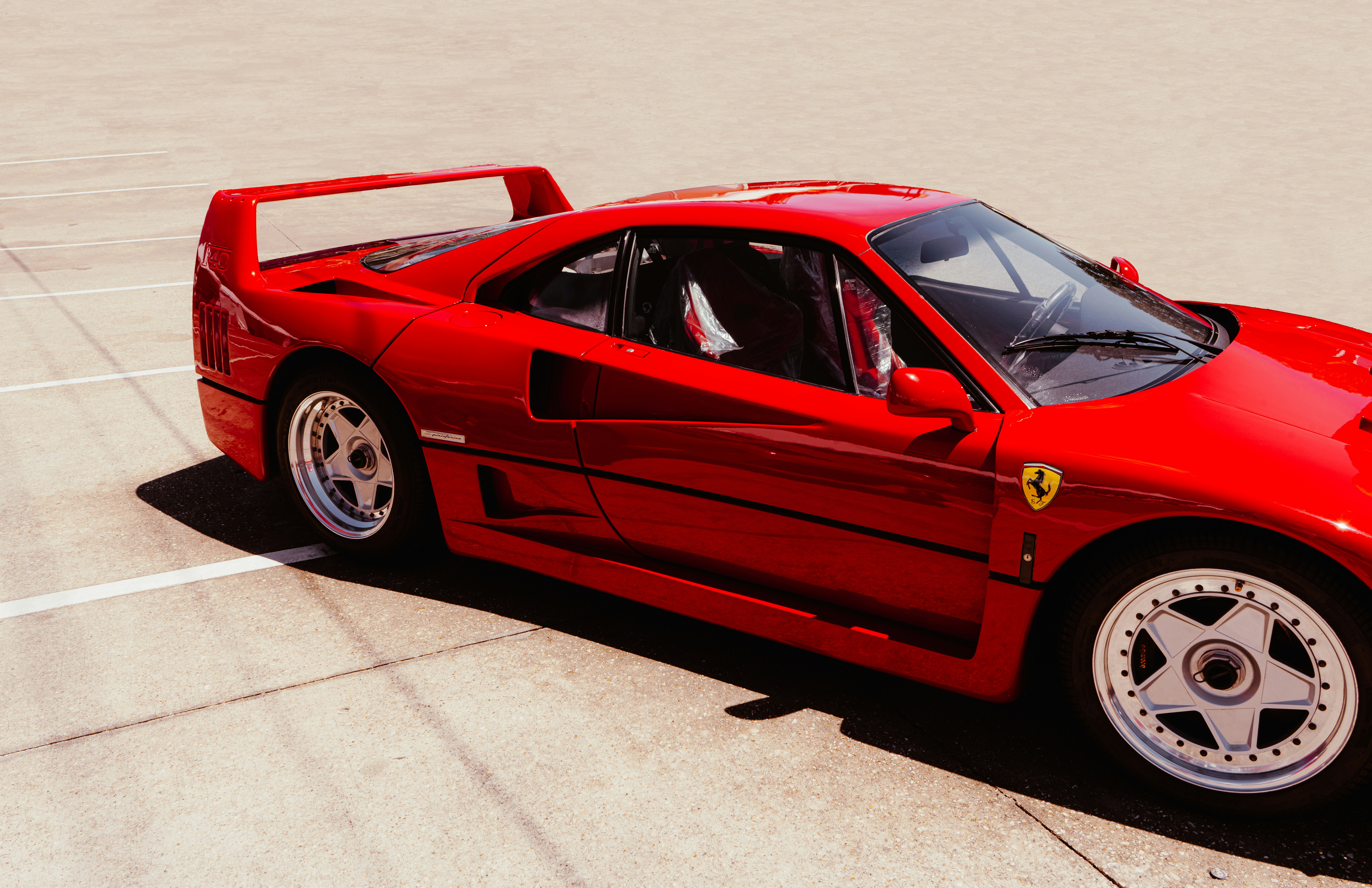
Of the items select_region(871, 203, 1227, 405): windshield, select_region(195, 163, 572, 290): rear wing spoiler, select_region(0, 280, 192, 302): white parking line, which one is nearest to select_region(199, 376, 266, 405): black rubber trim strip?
select_region(195, 163, 572, 290): rear wing spoiler

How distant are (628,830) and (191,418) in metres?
4.04

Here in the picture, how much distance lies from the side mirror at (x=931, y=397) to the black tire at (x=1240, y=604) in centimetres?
49

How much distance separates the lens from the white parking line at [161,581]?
150 inches

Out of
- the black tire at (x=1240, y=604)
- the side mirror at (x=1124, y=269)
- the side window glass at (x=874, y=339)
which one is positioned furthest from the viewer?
the side mirror at (x=1124, y=269)

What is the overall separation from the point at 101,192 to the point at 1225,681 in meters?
15.0

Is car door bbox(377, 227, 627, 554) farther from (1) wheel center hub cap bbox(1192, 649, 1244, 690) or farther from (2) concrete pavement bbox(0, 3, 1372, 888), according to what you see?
(1) wheel center hub cap bbox(1192, 649, 1244, 690)

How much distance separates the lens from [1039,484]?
→ 269cm

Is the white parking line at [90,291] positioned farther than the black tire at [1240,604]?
Yes

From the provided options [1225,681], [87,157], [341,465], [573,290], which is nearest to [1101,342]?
[1225,681]

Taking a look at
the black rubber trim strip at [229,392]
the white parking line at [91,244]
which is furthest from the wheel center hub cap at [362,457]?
the white parking line at [91,244]

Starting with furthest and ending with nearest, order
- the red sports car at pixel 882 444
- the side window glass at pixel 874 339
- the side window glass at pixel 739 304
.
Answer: the side window glass at pixel 739 304 < the side window glass at pixel 874 339 < the red sports car at pixel 882 444

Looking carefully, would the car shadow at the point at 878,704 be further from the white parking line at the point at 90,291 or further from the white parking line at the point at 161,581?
the white parking line at the point at 90,291

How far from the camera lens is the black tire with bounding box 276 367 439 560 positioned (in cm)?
380

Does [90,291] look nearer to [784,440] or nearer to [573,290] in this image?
[573,290]
